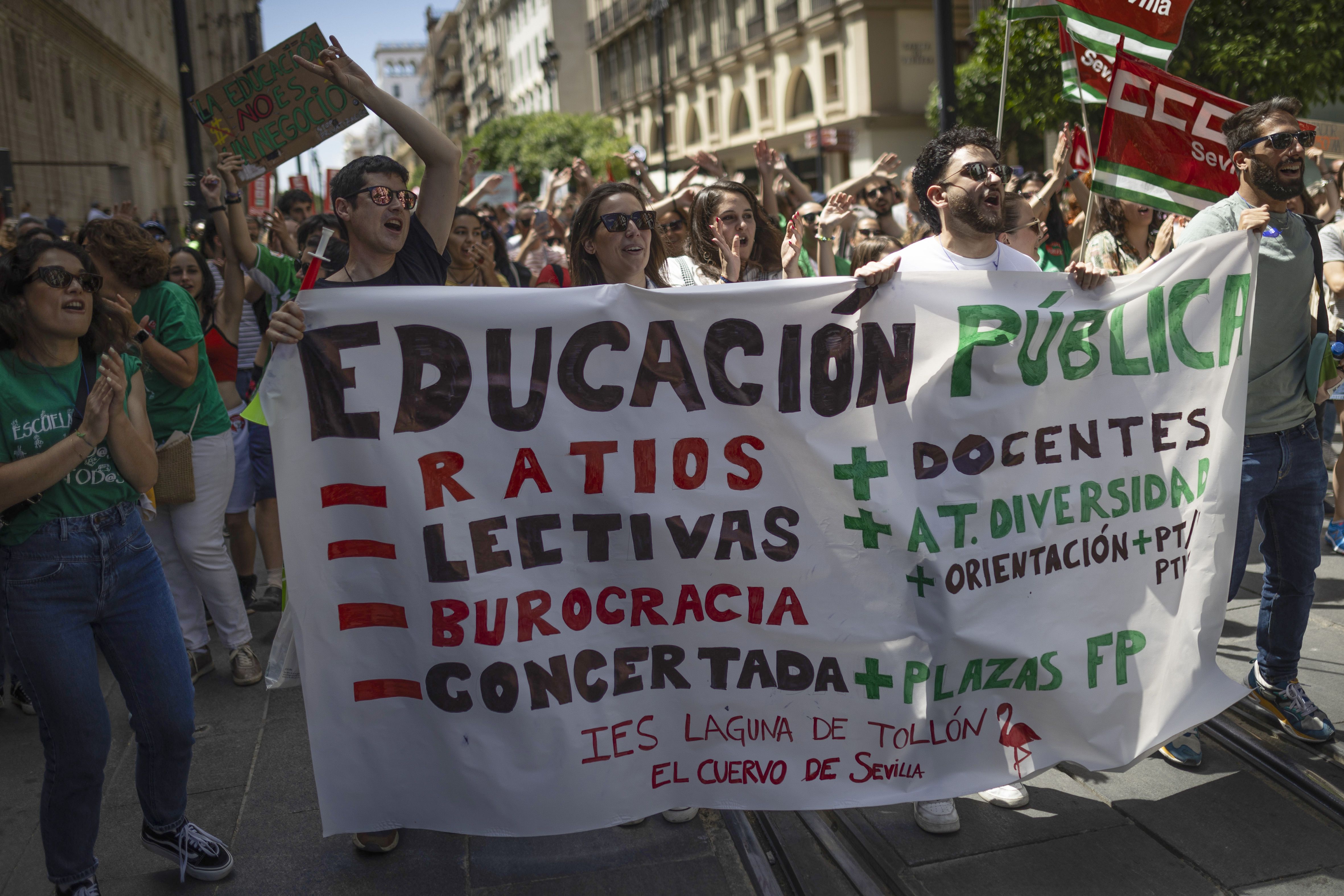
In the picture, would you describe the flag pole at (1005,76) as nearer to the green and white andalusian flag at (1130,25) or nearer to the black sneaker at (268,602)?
the green and white andalusian flag at (1130,25)

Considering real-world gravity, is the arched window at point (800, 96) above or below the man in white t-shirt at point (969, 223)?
above

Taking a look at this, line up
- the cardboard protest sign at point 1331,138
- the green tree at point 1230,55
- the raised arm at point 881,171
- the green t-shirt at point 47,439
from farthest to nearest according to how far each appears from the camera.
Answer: the green tree at point 1230,55, the cardboard protest sign at point 1331,138, the raised arm at point 881,171, the green t-shirt at point 47,439

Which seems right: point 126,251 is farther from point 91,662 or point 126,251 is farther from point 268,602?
point 268,602

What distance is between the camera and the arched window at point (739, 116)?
137 ft

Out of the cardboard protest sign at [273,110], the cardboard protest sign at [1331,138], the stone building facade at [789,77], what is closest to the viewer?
the cardboard protest sign at [273,110]

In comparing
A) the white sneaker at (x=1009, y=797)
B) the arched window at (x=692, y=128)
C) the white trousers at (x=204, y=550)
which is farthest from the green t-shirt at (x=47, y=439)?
the arched window at (x=692, y=128)

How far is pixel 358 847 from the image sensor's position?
3.28m

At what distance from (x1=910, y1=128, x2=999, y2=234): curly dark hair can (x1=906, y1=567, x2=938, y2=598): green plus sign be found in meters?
1.14

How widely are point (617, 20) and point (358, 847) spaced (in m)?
54.5

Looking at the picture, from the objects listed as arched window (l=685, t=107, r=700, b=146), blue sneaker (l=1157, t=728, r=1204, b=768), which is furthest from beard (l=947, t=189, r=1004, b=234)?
arched window (l=685, t=107, r=700, b=146)

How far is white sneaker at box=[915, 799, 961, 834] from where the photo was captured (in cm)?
318

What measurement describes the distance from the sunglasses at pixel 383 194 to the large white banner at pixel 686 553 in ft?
1.88

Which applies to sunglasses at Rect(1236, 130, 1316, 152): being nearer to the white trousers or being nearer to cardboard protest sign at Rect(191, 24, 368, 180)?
cardboard protest sign at Rect(191, 24, 368, 180)

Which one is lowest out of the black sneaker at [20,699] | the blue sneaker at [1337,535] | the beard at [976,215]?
the black sneaker at [20,699]
